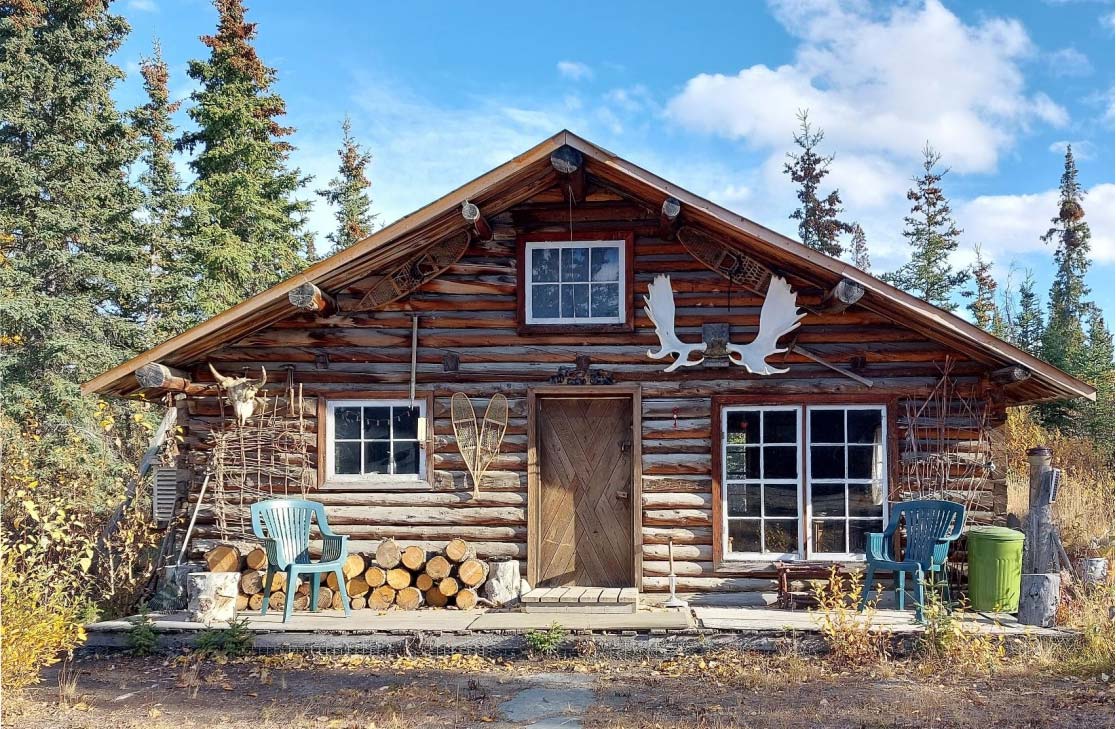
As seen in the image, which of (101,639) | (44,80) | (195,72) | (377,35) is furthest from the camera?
(195,72)

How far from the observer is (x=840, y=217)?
28922 millimetres

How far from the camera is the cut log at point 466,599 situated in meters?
8.52

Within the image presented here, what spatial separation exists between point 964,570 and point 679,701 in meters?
3.95

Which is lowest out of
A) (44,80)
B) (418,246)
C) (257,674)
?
(257,674)

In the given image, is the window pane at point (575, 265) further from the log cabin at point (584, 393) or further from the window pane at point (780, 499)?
the window pane at point (780, 499)

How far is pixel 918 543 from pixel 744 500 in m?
1.69

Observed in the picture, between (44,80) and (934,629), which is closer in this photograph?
(934,629)

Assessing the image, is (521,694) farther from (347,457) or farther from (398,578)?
(347,457)

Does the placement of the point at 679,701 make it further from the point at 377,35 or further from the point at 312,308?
the point at 377,35

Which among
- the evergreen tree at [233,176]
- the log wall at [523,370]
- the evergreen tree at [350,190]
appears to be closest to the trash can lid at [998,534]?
the log wall at [523,370]

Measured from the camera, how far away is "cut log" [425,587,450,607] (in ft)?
28.3

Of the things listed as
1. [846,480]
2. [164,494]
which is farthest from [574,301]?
[164,494]

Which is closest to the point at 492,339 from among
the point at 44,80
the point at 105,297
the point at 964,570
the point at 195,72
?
the point at 964,570

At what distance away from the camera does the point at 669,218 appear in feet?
27.6
